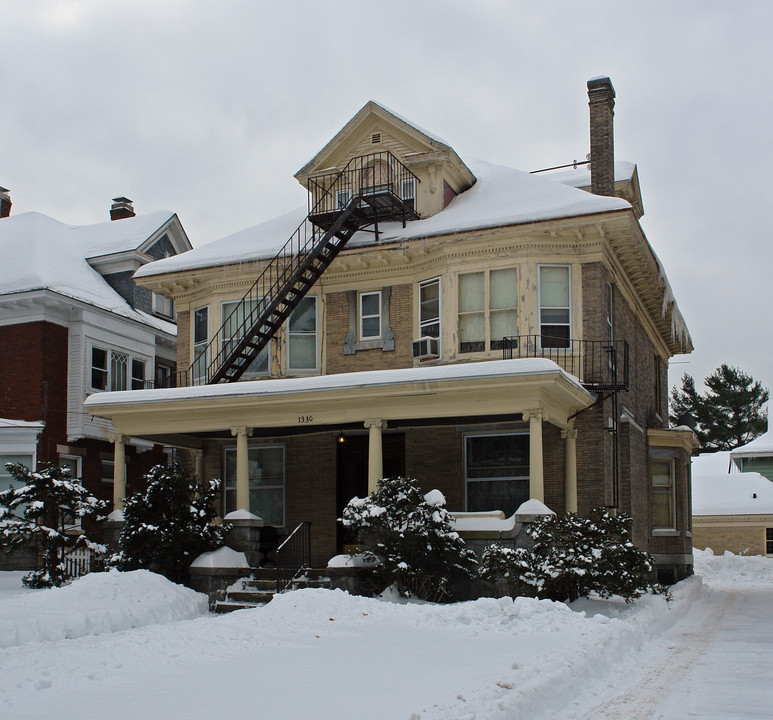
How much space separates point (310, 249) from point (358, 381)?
542cm

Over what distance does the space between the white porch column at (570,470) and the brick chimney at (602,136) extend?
20.3 ft

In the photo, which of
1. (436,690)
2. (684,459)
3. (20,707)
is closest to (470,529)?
(436,690)

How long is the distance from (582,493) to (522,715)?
11564mm

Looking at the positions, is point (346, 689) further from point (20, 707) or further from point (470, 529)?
point (470, 529)

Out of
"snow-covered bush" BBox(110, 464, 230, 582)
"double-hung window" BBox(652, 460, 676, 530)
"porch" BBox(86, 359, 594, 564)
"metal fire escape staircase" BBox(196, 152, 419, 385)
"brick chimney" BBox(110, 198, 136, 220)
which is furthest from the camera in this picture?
"brick chimney" BBox(110, 198, 136, 220)

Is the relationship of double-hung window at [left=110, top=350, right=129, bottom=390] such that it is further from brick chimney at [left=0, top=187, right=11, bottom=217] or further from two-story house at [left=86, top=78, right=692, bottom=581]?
brick chimney at [left=0, top=187, right=11, bottom=217]

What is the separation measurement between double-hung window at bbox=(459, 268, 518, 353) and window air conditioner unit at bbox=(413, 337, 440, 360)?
1.70 ft

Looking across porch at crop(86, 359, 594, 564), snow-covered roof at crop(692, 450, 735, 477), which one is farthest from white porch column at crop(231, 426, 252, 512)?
snow-covered roof at crop(692, 450, 735, 477)

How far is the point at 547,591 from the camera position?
1480cm

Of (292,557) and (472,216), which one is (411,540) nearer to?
(292,557)

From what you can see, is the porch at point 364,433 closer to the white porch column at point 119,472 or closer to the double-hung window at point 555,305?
the white porch column at point 119,472

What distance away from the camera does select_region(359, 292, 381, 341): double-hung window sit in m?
20.9

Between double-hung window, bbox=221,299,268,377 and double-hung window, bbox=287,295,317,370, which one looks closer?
double-hung window, bbox=287,295,317,370

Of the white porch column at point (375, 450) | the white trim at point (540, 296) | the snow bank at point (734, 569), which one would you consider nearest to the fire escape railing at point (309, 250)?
the white trim at point (540, 296)
